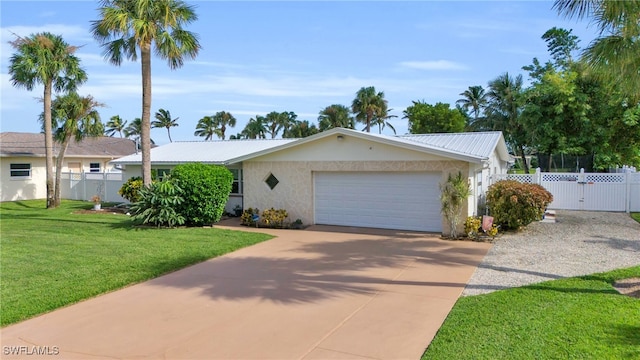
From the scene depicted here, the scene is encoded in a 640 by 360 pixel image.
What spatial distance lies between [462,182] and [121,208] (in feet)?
51.4

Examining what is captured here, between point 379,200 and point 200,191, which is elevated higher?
point 200,191

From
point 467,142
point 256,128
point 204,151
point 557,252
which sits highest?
point 256,128

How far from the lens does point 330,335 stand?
5.42 meters

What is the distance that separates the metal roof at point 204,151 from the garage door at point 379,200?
4846mm

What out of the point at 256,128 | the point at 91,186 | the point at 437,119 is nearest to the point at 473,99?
the point at 437,119

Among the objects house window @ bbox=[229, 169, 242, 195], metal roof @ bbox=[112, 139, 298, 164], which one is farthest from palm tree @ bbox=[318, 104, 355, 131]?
house window @ bbox=[229, 169, 242, 195]

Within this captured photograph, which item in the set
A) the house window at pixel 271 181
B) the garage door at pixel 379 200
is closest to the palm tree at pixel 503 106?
the garage door at pixel 379 200

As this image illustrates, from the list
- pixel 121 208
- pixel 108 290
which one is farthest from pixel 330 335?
pixel 121 208

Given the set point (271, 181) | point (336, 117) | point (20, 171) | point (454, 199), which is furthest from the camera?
point (336, 117)

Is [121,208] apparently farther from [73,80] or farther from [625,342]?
[625,342]

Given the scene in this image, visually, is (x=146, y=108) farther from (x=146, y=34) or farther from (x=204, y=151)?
(x=204, y=151)

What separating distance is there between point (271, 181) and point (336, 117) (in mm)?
32278

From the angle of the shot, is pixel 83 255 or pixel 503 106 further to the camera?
pixel 503 106

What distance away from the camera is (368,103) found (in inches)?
1791
